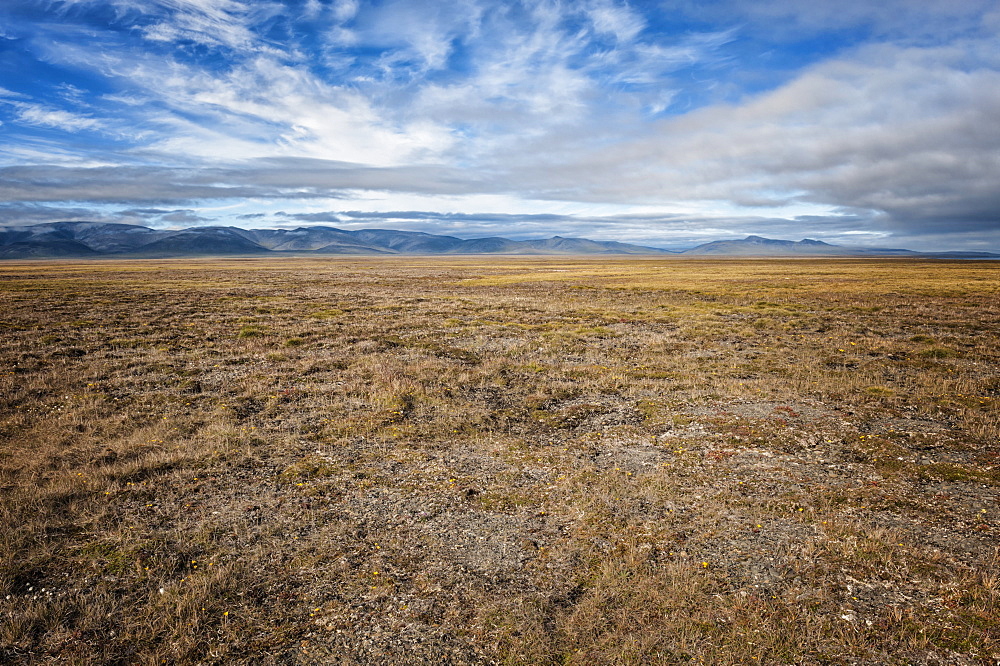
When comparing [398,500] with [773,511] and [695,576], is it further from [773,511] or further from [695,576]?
[773,511]

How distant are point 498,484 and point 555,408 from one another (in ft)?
19.1

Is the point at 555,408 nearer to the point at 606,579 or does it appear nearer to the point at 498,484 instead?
the point at 498,484

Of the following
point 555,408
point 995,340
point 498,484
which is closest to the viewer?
point 498,484

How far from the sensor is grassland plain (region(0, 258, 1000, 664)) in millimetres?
6332

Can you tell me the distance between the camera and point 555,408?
52.7ft

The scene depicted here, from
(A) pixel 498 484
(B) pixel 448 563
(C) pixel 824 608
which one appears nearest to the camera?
(C) pixel 824 608

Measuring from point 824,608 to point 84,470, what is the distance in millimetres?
14295

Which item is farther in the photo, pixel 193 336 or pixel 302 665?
pixel 193 336

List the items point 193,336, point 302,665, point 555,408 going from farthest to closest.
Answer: point 193,336
point 555,408
point 302,665

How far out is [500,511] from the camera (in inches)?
373

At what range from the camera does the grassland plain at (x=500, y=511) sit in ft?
20.8

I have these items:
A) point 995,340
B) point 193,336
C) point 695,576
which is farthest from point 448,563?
point 995,340

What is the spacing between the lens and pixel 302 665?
5.89 metres

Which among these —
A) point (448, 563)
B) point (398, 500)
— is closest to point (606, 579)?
point (448, 563)
